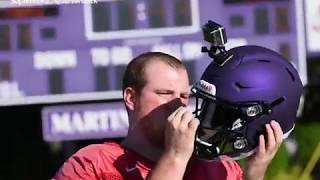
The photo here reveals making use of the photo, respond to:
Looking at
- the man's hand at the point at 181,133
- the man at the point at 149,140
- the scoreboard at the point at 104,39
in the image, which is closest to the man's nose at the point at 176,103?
the man at the point at 149,140

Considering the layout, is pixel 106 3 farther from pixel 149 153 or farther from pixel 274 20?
pixel 149 153

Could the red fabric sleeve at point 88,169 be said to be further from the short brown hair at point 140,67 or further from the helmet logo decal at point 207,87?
the helmet logo decal at point 207,87

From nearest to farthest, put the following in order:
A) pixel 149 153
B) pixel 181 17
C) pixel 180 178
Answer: pixel 180 178 → pixel 149 153 → pixel 181 17

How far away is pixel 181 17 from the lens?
480 cm

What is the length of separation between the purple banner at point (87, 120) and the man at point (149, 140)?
2101 mm

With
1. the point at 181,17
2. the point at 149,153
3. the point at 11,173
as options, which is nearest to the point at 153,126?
the point at 149,153

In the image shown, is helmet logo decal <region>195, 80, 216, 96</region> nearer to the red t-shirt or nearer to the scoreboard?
the red t-shirt

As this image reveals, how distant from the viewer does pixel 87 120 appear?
4836mm

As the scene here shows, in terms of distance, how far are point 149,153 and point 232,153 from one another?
0.78ft

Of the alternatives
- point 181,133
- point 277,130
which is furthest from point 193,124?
point 277,130

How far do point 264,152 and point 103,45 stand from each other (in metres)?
2.32

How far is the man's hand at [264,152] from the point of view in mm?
2549

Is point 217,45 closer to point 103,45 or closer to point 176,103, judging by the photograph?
point 176,103

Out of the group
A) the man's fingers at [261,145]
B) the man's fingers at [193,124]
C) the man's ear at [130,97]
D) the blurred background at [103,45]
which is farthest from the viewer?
the blurred background at [103,45]
